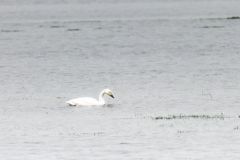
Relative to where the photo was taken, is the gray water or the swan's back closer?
the gray water

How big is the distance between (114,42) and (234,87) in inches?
1322

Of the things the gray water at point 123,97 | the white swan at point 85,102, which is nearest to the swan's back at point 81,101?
the white swan at point 85,102

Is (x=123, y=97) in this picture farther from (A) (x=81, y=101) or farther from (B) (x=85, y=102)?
(A) (x=81, y=101)

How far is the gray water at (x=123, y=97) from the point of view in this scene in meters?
25.5

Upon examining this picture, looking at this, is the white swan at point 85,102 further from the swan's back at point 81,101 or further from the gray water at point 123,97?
the gray water at point 123,97

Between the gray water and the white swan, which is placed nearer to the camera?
the gray water

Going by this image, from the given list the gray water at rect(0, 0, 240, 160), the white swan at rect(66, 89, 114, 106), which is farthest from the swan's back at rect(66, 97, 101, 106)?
the gray water at rect(0, 0, 240, 160)

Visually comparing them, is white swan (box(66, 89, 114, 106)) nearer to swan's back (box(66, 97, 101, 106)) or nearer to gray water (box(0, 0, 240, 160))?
swan's back (box(66, 97, 101, 106))

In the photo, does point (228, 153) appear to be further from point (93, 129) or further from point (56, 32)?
point (56, 32)

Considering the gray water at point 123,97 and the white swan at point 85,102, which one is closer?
the gray water at point 123,97

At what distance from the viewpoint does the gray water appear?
83.8 feet

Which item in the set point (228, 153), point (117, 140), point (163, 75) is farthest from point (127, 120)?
point (163, 75)

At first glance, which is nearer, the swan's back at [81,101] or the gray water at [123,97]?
the gray water at [123,97]

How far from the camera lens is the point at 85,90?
40656 millimetres
